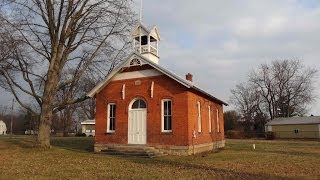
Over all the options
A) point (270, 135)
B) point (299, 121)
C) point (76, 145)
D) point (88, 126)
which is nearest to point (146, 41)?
point (76, 145)

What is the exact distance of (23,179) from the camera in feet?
39.3

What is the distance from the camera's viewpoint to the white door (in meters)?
23.9

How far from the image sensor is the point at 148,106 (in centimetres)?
2392

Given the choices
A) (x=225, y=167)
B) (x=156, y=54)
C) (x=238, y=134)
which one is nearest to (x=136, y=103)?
(x=156, y=54)

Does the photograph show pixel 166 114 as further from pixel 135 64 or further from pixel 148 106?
pixel 135 64

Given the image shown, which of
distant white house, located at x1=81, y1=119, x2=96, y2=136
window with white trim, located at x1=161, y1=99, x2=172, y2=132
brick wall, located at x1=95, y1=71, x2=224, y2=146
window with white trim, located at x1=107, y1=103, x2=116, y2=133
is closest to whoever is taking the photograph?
brick wall, located at x1=95, y1=71, x2=224, y2=146

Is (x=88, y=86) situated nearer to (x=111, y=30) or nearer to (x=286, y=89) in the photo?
(x=111, y=30)

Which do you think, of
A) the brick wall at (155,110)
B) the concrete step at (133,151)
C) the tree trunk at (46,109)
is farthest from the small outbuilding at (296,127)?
the tree trunk at (46,109)

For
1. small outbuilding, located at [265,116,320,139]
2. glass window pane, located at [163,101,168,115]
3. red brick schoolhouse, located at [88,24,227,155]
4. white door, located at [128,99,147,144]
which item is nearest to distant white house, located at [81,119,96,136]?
small outbuilding, located at [265,116,320,139]

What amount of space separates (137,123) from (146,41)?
6252 mm

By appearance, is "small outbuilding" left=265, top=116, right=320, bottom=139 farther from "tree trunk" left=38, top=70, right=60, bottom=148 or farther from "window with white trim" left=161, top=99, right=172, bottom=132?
"tree trunk" left=38, top=70, right=60, bottom=148

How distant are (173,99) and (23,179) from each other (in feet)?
41.9

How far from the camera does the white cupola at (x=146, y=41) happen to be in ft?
83.9

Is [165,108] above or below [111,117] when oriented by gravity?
above
